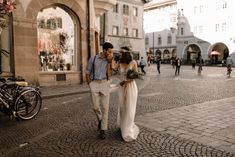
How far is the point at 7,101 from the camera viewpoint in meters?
7.76

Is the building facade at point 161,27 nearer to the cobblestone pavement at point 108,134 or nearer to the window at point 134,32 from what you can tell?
the window at point 134,32

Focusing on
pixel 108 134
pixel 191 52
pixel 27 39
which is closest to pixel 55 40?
pixel 27 39

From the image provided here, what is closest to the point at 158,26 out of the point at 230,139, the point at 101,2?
the point at 101,2

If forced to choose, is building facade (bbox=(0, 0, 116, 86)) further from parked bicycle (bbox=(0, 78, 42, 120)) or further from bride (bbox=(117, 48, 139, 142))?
bride (bbox=(117, 48, 139, 142))

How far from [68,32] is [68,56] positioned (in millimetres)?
1460

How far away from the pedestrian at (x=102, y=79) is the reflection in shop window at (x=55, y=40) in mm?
10181

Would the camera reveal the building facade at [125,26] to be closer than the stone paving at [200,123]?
No

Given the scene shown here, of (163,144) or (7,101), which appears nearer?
(163,144)

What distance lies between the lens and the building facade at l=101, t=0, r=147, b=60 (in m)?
42.5

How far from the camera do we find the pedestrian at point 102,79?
6359mm

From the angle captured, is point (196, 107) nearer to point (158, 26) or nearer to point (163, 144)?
point (163, 144)

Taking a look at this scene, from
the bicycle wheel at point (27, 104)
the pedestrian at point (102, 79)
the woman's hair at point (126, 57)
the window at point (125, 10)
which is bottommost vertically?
the bicycle wheel at point (27, 104)

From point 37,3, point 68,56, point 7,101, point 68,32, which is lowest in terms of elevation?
point 7,101

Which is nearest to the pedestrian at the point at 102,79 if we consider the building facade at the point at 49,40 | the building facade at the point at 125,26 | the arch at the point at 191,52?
the building facade at the point at 49,40
